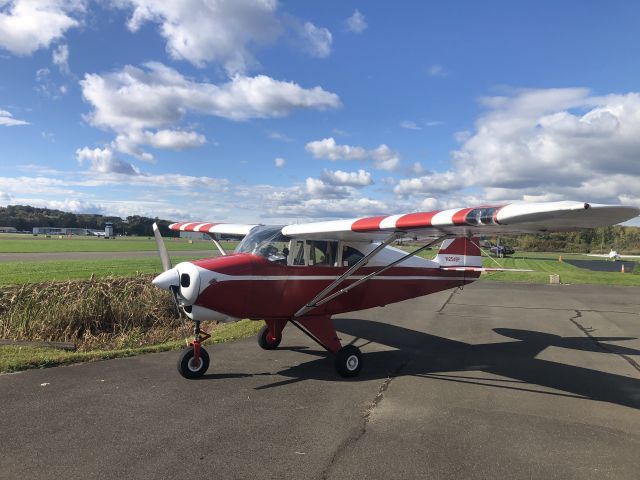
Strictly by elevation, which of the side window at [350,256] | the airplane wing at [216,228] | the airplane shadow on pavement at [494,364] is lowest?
the airplane shadow on pavement at [494,364]

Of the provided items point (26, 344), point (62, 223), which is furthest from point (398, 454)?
point (62, 223)

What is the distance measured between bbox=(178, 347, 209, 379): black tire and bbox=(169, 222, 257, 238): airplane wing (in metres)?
3.81

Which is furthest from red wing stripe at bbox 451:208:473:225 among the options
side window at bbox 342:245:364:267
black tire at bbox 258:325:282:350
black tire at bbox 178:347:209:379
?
black tire at bbox 258:325:282:350

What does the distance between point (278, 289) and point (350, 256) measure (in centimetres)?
168

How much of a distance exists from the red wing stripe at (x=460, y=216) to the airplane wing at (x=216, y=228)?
516 centimetres

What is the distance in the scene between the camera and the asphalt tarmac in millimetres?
4016

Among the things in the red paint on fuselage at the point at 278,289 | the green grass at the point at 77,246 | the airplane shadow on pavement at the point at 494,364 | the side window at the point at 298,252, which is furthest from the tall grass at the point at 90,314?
the green grass at the point at 77,246

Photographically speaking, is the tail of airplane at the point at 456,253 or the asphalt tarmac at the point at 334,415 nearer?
the asphalt tarmac at the point at 334,415

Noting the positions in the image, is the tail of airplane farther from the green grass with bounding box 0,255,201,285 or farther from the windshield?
the green grass with bounding box 0,255,201,285

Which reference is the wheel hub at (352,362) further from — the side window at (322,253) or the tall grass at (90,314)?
the tall grass at (90,314)

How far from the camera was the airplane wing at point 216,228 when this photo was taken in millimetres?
10055

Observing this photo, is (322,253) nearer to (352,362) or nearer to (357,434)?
(352,362)

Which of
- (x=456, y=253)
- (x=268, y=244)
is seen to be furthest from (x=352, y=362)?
(x=456, y=253)

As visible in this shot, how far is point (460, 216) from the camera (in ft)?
19.3
